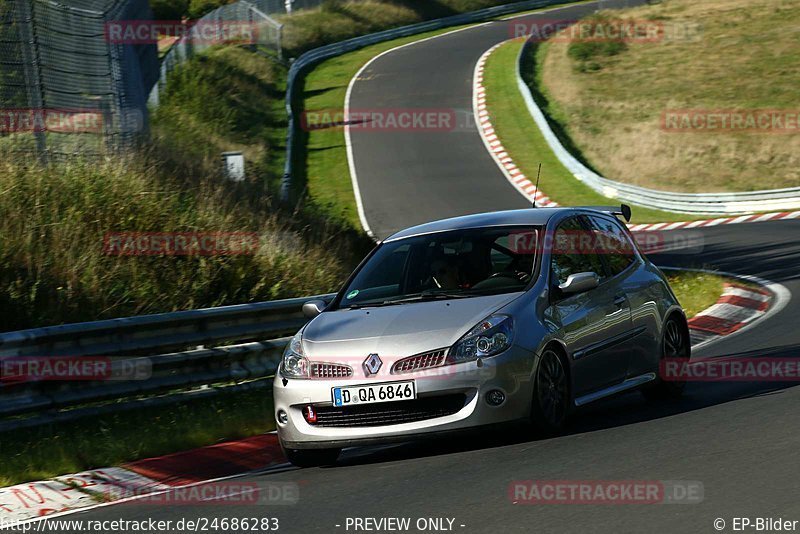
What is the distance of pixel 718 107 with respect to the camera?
135ft

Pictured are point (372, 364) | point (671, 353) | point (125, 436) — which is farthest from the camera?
point (671, 353)

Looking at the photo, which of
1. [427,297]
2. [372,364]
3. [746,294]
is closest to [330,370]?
[372,364]

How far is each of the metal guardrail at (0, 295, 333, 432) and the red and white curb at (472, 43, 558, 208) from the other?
53.8ft

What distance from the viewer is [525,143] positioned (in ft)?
122

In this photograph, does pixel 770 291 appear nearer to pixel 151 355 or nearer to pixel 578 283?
pixel 578 283

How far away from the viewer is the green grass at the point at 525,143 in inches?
1211

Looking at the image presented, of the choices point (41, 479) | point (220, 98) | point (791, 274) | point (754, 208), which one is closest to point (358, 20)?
point (220, 98)

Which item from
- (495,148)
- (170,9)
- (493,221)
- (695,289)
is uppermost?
(170,9)

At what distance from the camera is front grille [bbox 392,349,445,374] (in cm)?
762

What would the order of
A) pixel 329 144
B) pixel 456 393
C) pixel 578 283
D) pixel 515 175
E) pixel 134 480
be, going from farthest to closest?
1. pixel 329 144
2. pixel 515 175
3. pixel 578 283
4. pixel 134 480
5. pixel 456 393

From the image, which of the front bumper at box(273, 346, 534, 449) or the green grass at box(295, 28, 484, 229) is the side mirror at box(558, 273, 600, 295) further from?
the green grass at box(295, 28, 484, 229)

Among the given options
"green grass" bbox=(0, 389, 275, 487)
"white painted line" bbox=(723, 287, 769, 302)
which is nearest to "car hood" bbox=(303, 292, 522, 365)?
"green grass" bbox=(0, 389, 275, 487)

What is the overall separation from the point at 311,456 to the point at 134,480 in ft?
3.71

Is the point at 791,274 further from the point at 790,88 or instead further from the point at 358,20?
the point at 358,20
